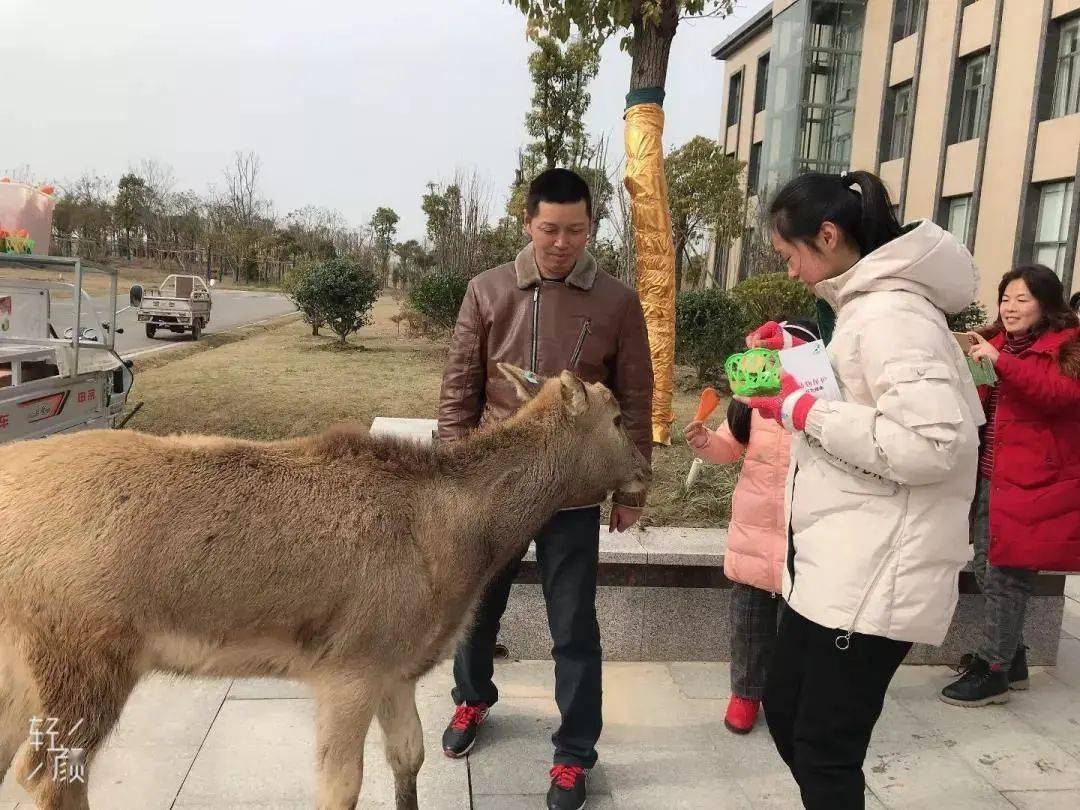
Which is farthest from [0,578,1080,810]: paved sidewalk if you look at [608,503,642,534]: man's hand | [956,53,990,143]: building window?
[956,53,990,143]: building window

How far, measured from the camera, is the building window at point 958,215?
20.5 m

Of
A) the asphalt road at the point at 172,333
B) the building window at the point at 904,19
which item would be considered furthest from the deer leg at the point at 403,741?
the building window at the point at 904,19

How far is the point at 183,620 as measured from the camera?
2428 millimetres

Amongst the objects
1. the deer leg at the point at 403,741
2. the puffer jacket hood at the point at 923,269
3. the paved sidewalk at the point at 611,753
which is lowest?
the paved sidewalk at the point at 611,753

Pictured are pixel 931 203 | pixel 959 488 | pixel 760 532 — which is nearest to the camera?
pixel 959 488

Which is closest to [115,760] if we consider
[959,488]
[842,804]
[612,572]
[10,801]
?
[10,801]

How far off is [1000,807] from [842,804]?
1.66 metres

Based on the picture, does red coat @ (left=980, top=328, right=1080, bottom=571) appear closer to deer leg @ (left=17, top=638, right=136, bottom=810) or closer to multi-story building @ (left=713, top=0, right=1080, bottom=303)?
deer leg @ (left=17, top=638, right=136, bottom=810)

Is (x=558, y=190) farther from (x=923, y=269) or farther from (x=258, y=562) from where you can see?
(x=258, y=562)

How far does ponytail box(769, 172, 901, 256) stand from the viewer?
2.24 metres

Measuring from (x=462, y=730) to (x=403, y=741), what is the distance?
0.65 meters

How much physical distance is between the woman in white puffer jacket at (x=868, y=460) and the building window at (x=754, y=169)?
31.2 metres

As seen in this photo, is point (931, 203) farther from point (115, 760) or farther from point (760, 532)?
point (115, 760)

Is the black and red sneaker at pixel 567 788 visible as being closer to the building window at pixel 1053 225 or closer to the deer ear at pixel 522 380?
the deer ear at pixel 522 380
